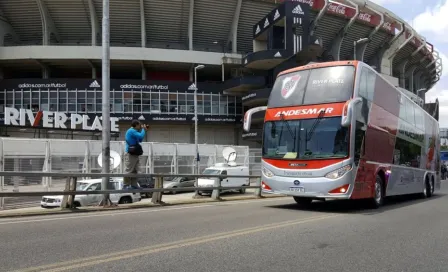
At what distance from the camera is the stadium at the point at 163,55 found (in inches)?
1930

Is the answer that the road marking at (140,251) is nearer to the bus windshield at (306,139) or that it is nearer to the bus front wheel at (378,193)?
the bus windshield at (306,139)

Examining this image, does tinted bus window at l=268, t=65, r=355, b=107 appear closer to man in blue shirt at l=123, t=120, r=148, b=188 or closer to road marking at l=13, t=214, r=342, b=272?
man in blue shirt at l=123, t=120, r=148, b=188

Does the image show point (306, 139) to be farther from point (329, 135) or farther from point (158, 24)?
point (158, 24)

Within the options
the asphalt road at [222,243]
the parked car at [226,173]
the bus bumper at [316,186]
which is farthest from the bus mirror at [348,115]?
the parked car at [226,173]

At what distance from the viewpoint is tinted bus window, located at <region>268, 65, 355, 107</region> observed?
1145 centimetres

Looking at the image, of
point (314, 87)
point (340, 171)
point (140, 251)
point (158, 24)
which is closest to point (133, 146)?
→ point (314, 87)

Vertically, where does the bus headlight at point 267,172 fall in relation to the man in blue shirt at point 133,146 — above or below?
below

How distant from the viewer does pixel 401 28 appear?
212 ft

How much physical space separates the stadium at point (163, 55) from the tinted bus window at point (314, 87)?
35.7 meters

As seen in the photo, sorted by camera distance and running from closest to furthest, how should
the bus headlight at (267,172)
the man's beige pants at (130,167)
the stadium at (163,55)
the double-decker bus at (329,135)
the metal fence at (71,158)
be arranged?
1. the double-decker bus at (329,135)
2. the man's beige pants at (130,167)
3. the bus headlight at (267,172)
4. the metal fence at (71,158)
5. the stadium at (163,55)

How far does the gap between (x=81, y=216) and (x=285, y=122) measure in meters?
5.91

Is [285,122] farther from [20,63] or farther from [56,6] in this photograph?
[20,63]

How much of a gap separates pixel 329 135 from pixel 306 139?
643 mm

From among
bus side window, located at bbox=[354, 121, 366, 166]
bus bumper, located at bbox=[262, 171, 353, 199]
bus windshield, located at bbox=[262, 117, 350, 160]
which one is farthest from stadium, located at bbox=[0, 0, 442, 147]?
bus side window, located at bbox=[354, 121, 366, 166]
